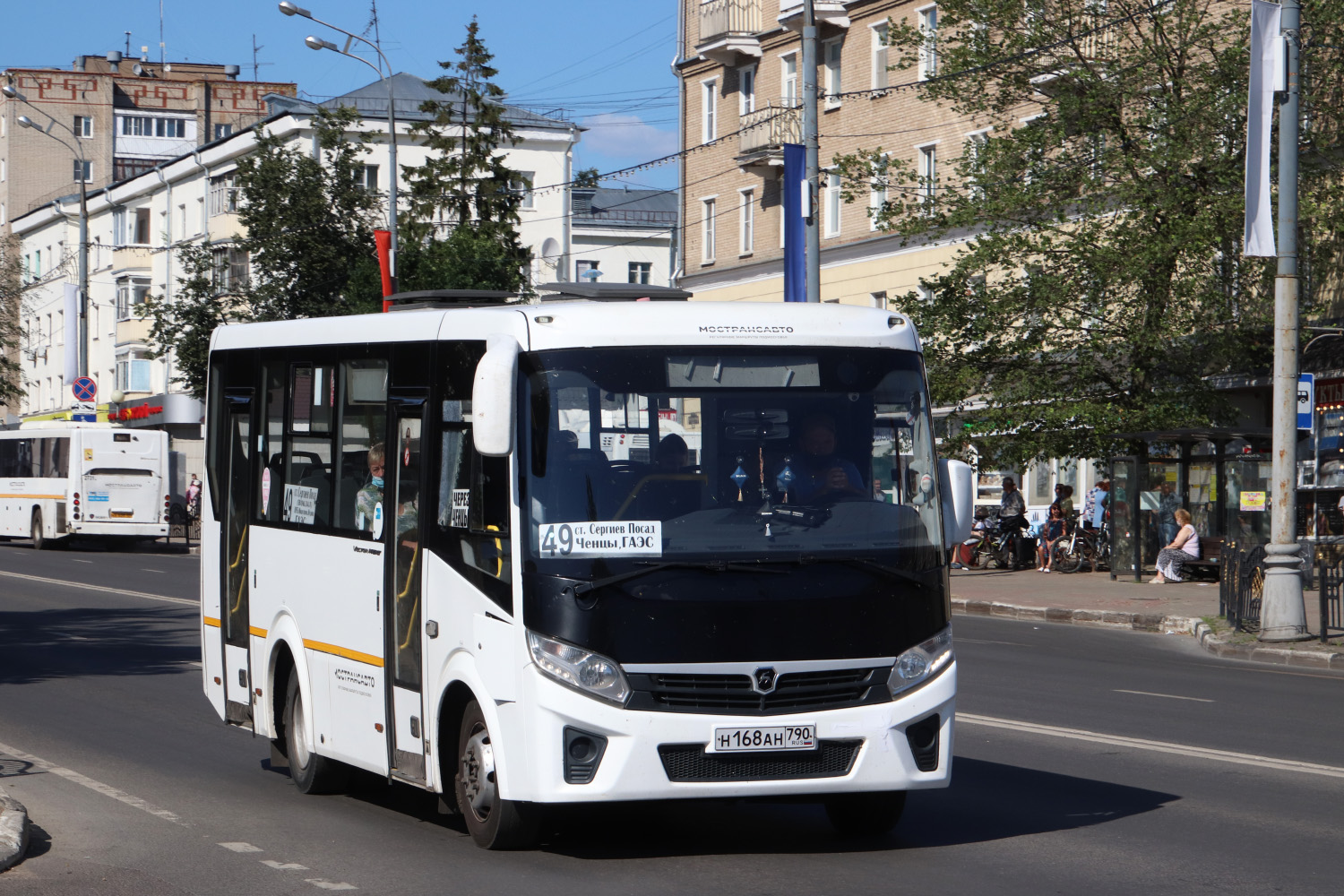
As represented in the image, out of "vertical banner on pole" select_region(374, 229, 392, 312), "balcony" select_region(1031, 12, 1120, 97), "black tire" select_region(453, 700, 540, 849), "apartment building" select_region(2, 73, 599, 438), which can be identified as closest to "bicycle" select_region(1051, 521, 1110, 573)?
"balcony" select_region(1031, 12, 1120, 97)

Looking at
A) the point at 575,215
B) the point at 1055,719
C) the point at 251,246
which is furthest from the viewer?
the point at 575,215

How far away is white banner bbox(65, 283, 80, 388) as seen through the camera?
67762mm

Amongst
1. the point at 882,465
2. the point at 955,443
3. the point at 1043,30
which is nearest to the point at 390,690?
the point at 882,465

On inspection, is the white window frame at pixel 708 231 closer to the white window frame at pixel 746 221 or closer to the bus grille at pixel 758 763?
the white window frame at pixel 746 221

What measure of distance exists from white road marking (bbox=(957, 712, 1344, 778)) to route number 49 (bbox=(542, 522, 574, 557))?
4.92 m

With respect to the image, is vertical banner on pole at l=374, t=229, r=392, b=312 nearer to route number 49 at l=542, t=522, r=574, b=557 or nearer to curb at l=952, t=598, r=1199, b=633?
curb at l=952, t=598, r=1199, b=633

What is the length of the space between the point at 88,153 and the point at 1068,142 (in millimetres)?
75229

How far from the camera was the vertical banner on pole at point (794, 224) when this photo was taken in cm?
2739

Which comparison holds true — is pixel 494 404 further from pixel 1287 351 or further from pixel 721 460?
pixel 1287 351

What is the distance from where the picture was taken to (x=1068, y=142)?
32000mm

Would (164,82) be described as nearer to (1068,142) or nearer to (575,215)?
(575,215)

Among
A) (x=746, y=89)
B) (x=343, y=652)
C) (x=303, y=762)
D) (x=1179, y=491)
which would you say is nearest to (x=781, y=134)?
(x=746, y=89)

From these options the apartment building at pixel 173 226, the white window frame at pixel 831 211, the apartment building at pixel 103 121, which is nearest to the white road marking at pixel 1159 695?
the white window frame at pixel 831 211

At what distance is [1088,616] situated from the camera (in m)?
24.7
